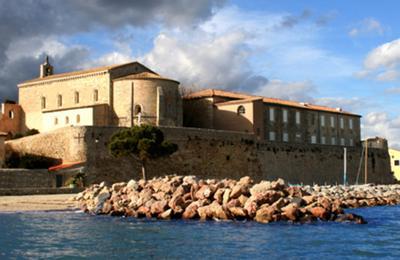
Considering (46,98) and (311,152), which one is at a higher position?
(46,98)

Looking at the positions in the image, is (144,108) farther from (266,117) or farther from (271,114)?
(271,114)

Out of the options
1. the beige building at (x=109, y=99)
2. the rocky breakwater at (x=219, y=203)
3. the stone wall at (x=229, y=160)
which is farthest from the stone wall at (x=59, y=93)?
the rocky breakwater at (x=219, y=203)

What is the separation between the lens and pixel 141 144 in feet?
125

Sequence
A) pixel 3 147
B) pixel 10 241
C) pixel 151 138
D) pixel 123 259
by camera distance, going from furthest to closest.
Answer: pixel 3 147, pixel 151 138, pixel 10 241, pixel 123 259

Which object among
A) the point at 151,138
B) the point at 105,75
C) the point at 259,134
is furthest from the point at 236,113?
the point at 151,138

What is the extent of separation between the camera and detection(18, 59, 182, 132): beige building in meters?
47.2

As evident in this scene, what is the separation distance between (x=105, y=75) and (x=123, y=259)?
3539 centimetres

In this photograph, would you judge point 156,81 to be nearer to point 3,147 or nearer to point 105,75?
point 105,75

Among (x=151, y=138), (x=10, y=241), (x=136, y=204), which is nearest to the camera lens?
(x=10, y=241)

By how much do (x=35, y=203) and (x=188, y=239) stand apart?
1313 centimetres

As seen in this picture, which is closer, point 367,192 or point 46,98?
point 367,192

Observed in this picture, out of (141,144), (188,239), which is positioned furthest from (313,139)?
(188,239)

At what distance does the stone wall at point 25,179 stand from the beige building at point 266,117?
63.0ft

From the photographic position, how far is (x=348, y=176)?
58.4 meters
